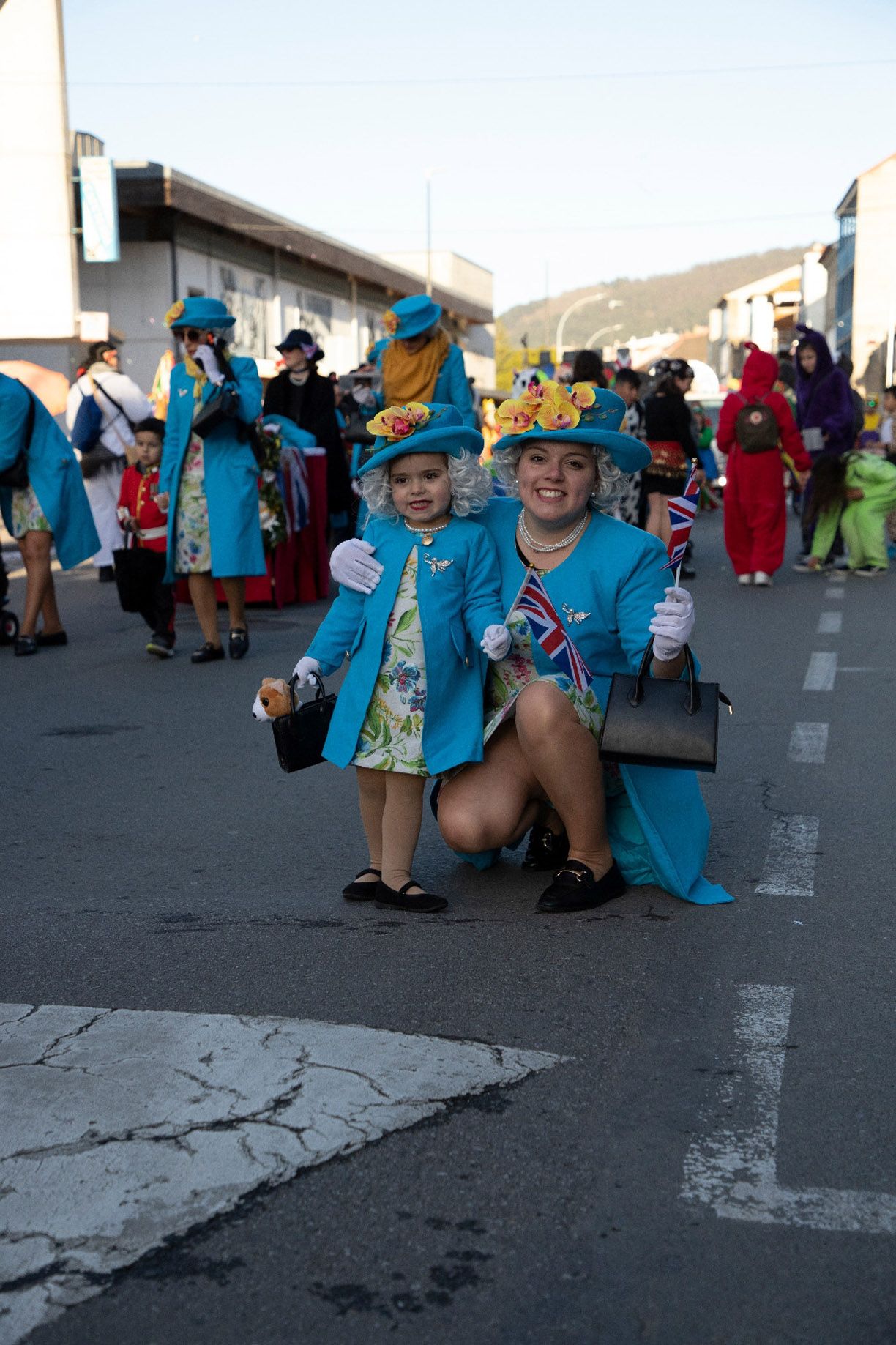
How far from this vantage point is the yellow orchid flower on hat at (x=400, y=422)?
4.43 metres

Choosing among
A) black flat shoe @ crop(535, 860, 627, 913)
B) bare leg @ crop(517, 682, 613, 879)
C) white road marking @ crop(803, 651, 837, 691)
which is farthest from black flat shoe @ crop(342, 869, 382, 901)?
white road marking @ crop(803, 651, 837, 691)

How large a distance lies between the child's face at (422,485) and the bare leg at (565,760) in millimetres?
564

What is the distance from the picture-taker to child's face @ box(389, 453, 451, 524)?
446 cm

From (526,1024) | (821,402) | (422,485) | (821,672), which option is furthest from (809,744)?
(821,402)

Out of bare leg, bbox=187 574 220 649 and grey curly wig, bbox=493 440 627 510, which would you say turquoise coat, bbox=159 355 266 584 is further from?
grey curly wig, bbox=493 440 627 510

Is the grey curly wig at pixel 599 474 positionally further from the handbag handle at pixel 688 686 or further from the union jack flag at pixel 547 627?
the handbag handle at pixel 688 686

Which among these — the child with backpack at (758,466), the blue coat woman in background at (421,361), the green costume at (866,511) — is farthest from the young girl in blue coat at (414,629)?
the green costume at (866,511)

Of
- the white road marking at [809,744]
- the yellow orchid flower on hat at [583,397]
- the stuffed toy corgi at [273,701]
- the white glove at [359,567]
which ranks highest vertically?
the yellow orchid flower on hat at [583,397]

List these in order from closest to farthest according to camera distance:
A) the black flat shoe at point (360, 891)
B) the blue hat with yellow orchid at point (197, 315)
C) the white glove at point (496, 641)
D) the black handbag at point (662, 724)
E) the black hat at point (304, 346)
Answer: the black handbag at point (662, 724) < the white glove at point (496, 641) < the black flat shoe at point (360, 891) < the blue hat with yellow orchid at point (197, 315) < the black hat at point (304, 346)

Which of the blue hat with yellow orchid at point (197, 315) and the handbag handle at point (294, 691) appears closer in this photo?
the handbag handle at point (294, 691)

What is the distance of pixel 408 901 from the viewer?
4492 millimetres

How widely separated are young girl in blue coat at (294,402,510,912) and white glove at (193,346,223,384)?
4756mm

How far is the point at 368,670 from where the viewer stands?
448 centimetres

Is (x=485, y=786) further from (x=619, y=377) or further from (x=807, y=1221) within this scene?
(x=619, y=377)
